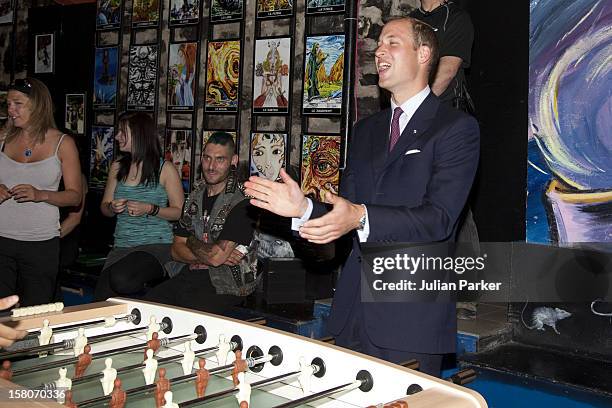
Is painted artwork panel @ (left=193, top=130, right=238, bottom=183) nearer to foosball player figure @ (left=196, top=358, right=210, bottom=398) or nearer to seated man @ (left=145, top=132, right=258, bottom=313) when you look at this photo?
seated man @ (left=145, top=132, right=258, bottom=313)

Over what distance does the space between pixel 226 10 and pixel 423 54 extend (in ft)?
12.2

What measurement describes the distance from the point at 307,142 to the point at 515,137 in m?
1.55

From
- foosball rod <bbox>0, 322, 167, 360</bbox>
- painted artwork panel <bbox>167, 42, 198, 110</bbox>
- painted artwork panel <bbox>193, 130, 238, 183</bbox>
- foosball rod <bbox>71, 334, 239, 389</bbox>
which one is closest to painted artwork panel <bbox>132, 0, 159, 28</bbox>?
painted artwork panel <bbox>167, 42, 198, 110</bbox>

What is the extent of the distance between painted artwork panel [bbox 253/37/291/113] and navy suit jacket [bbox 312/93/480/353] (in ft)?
9.94

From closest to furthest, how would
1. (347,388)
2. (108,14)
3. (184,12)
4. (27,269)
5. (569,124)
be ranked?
1. (347,388)
2. (569,124)
3. (27,269)
4. (184,12)
5. (108,14)

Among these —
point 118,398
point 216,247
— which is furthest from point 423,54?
point 216,247

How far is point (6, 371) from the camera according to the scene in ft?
6.46

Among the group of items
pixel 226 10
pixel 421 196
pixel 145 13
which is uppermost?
A: pixel 145 13

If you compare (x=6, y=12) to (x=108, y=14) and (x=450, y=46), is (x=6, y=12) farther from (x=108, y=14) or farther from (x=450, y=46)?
(x=450, y=46)

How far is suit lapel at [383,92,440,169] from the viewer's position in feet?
8.64

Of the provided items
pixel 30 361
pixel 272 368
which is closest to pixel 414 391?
pixel 272 368

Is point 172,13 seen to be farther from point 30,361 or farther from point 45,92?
point 30,361

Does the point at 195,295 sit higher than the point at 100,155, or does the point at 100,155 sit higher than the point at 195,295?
the point at 100,155

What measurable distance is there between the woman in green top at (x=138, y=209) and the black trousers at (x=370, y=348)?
238cm
